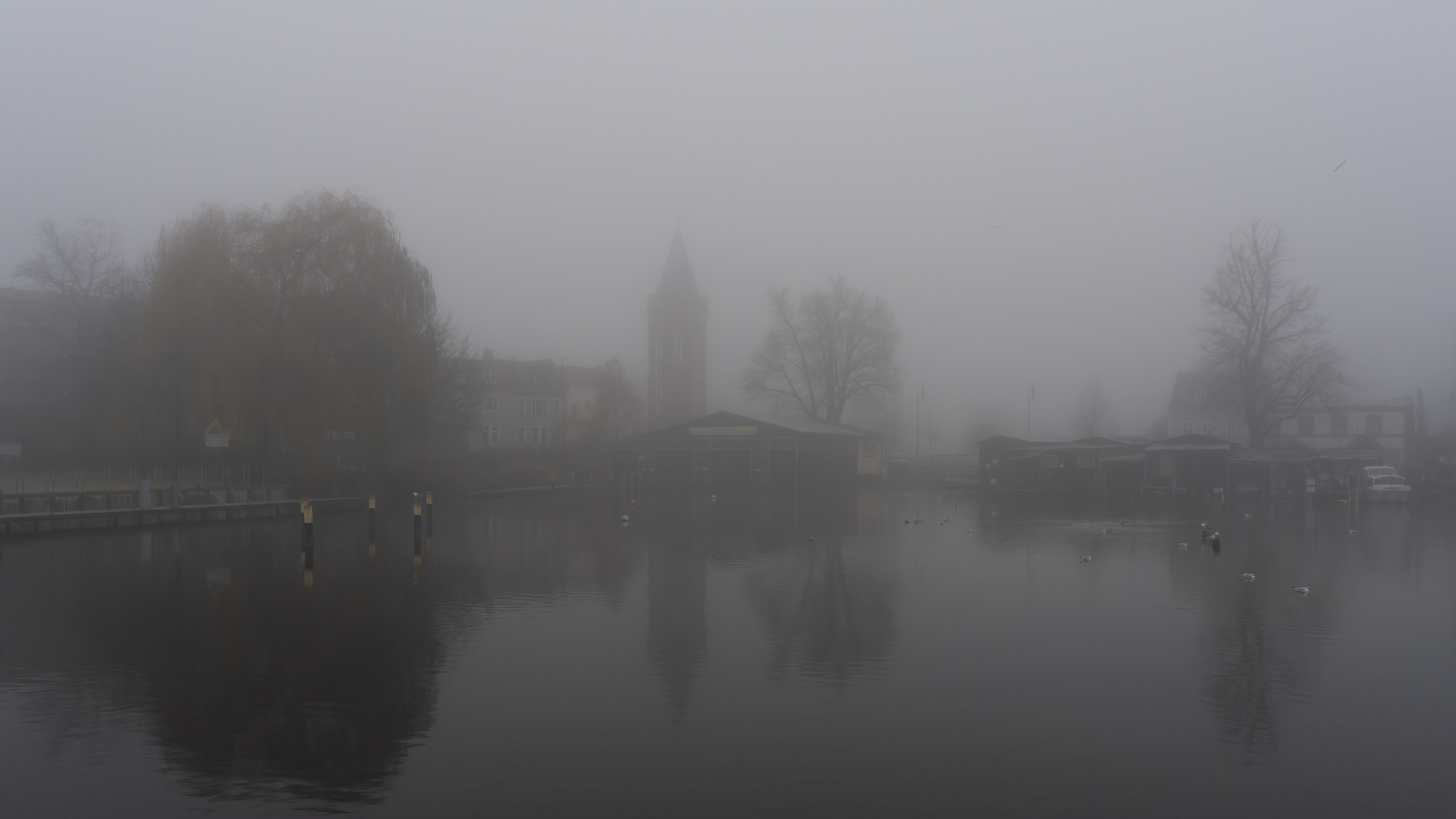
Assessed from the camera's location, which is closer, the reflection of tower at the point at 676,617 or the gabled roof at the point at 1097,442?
the reflection of tower at the point at 676,617

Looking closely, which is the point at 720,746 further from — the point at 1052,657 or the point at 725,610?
the point at 725,610

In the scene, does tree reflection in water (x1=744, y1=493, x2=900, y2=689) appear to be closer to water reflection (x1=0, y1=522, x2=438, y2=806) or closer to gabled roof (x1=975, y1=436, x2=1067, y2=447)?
water reflection (x1=0, y1=522, x2=438, y2=806)

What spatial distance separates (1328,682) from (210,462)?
3479 cm

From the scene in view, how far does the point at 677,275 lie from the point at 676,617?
8762 cm

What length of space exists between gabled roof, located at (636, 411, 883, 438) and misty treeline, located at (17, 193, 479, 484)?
20.5 m

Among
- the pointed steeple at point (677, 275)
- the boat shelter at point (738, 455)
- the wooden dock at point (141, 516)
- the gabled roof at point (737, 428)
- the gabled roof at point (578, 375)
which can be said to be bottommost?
the wooden dock at point (141, 516)

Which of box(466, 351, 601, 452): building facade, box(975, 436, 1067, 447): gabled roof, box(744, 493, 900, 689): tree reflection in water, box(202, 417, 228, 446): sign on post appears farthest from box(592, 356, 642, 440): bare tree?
box(744, 493, 900, 689): tree reflection in water

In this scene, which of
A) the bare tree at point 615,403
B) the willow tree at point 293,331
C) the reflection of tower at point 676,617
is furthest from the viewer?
the bare tree at point 615,403

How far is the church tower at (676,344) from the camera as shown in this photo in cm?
9619

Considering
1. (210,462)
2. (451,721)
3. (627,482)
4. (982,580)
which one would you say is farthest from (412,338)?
(451,721)

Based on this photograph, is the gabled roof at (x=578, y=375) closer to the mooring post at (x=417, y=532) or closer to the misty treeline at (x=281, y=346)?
the misty treeline at (x=281, y=346)

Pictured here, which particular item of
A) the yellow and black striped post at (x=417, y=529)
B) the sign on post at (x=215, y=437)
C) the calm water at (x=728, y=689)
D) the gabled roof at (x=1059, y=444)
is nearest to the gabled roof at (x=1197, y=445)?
the gabled roof at (x=1059, y=444)

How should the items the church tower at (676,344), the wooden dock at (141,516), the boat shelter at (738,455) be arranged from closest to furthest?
the wooden dock at (141,516), the boat shelter at (738,455), the church tower at (676,344)

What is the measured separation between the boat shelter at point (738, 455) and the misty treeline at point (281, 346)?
66.2 ft
